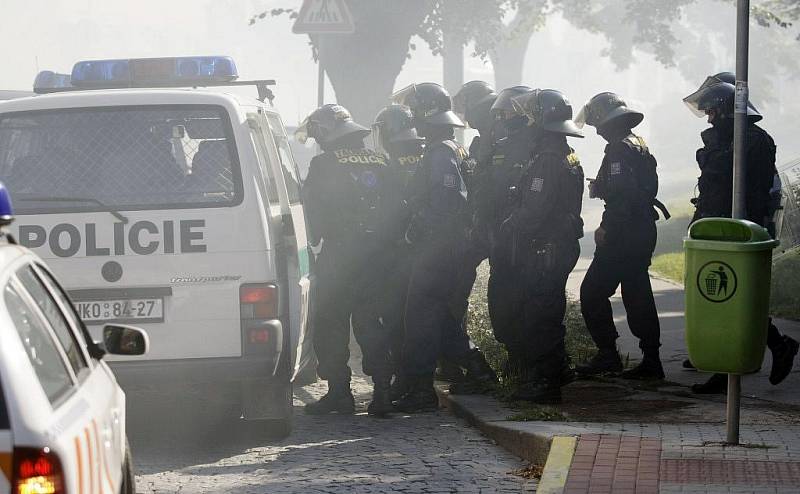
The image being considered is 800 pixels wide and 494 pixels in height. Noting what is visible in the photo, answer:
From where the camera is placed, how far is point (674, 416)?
8133 mm

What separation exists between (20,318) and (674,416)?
512cm

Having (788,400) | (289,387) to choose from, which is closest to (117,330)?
(289,387)

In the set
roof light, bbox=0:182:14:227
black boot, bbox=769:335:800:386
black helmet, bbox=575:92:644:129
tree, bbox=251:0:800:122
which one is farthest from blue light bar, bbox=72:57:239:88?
roof light, bbox=0:182:14:227

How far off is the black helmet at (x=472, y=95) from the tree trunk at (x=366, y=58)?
35.0ft

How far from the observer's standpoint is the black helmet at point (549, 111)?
876cm

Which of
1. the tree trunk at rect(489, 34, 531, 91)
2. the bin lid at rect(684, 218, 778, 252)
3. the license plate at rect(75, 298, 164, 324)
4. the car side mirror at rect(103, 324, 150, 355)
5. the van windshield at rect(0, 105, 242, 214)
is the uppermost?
the tree trunk at rect(489, 34, 531, 91)

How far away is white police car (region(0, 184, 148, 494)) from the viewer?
3.26 m

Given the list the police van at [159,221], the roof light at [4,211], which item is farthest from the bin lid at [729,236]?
→ the roof light at [4,211]

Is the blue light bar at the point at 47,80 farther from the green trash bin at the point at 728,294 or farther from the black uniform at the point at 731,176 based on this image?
the green trash bin at the point at 728,294

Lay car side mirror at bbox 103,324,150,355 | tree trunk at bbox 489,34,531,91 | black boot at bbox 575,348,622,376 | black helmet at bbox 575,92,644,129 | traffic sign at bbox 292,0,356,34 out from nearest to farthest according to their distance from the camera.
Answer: car side mirror at bbox 103,324,150,355, black helmet at bbox 575,92,644,129, black boot at bbox 575,348,622,376, traffic sign at bbox 292,0,356,34, tree trunk at bbox 489,34,531,91

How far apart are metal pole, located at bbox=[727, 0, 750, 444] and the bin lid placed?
0.26 m

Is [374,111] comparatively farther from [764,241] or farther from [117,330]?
[117,330]

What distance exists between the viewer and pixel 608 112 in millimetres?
9688

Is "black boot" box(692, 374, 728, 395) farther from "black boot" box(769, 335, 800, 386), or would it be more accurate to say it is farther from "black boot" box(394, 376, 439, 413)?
"black boot" box(394, 376, 439, 413)
